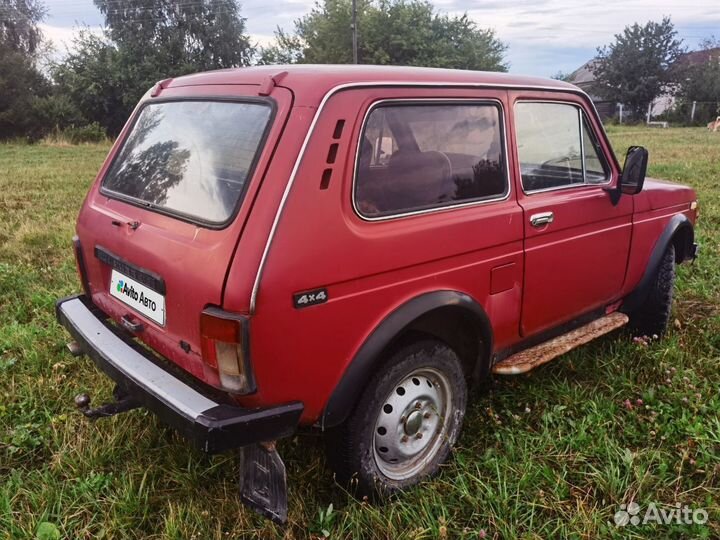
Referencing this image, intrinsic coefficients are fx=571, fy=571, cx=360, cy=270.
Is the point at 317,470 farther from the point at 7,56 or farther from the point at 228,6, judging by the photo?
the point at 228,6

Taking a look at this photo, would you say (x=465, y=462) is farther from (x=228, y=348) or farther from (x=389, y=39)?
(x=389, y=39)

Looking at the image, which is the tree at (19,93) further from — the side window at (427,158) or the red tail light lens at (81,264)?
the side window at (427,158)

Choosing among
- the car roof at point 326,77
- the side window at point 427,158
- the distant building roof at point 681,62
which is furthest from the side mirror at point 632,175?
the distant building roof at point 681,62

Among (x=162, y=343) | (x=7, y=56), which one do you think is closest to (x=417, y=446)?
(x=162, y=343)

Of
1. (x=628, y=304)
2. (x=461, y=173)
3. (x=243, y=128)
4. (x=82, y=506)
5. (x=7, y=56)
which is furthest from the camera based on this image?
(x=7, y=56)

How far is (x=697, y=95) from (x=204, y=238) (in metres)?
48.2

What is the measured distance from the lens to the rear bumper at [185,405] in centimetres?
191

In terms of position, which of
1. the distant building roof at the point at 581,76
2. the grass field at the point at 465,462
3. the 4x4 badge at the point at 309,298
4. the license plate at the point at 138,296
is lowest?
the grass field at the point at 465,462

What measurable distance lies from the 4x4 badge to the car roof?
68 cm

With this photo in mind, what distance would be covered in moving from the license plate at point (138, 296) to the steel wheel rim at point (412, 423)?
3.23 ft

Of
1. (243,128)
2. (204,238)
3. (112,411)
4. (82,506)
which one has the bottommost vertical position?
(82,506)

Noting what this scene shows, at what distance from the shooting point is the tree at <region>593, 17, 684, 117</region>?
4500 centimetres

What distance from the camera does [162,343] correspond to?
2311 millimetres

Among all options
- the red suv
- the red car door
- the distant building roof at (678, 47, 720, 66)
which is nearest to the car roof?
the red suv
